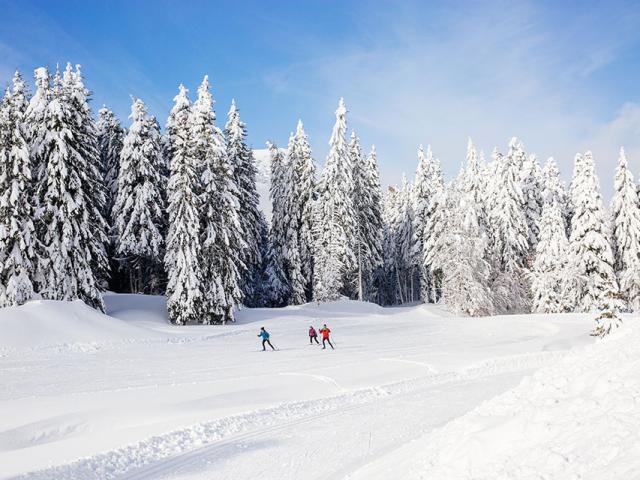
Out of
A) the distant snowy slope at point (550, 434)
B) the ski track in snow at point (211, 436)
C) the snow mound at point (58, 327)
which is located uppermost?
the snow mound at point (58, 327)

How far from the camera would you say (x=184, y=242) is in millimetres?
33656

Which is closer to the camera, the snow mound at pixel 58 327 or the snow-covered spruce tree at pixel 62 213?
the snow mound at pixel 58 327

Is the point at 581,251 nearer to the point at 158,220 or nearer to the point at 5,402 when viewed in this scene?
the point at 158,220

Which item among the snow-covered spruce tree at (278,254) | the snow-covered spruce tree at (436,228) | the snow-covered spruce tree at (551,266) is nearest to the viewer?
the snow-covered spruce tree at (551,266)

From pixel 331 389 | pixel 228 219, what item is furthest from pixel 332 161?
pixel 331 389

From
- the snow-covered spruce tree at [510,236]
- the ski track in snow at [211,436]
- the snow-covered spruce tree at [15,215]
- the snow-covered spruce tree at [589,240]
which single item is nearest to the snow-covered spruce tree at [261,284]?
the snow-covered spruce tree at [510,236]

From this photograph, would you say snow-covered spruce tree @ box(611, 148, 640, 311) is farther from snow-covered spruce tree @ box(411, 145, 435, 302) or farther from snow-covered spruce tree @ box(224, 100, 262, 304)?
snow-covered spruce tree @ box(224, 100, 262, 304)

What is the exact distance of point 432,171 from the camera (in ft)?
197

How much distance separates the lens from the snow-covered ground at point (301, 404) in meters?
7.35

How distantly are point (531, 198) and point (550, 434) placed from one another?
50.6 metres

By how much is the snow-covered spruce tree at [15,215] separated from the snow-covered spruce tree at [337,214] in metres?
23.0

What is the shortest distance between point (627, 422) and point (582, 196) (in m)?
37.2

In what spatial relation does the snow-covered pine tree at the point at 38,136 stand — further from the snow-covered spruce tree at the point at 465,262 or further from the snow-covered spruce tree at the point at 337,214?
the snow-covered spruce tree at the point at 465,262

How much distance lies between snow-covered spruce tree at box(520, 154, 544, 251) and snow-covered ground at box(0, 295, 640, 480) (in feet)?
72.3
